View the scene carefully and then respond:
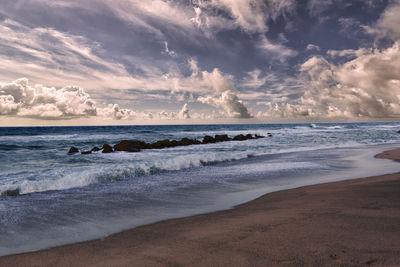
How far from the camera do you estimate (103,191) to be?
20.0 feet

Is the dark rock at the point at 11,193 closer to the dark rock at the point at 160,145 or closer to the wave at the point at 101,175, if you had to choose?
the wave at the point at 101,175

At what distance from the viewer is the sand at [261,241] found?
2.14m

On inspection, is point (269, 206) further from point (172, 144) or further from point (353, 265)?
point (172, 144)

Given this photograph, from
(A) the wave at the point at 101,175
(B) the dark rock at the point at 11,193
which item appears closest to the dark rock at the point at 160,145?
(A) the wave at the point at 101,175

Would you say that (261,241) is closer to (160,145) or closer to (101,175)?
(101,175)

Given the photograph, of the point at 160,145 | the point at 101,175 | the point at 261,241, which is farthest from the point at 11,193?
the point at 160,145

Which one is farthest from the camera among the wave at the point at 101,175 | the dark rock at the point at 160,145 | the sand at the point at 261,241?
the dark rock at the point at 160,145

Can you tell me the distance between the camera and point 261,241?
254 centimetres

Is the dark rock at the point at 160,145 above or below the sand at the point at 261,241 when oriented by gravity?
below

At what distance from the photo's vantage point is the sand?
2.14 metres

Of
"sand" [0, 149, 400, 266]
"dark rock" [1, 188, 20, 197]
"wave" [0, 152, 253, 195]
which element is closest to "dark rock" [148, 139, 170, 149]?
"wave" [0, 152, 253, 195]

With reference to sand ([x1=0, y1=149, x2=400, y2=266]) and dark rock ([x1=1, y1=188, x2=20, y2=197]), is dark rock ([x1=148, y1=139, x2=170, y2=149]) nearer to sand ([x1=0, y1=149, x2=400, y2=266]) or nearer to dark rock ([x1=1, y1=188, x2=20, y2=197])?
dark rock ([x1=1, y1=188, x2=20, y2=197])

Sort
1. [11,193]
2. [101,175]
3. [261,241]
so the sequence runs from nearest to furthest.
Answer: [261,241] < [11,193] < [101,175]

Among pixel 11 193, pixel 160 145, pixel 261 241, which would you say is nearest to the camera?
pixel 261 241
